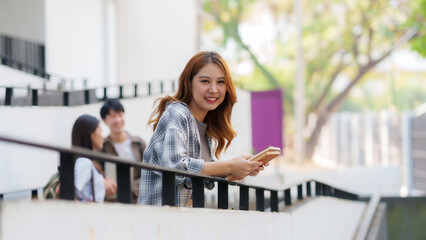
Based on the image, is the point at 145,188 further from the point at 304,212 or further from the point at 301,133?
the point at 301,133

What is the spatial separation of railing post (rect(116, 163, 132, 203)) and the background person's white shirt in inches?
97.1

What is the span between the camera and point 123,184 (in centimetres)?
285

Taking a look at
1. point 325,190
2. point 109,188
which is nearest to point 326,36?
point 325,190

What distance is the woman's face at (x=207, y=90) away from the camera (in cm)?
344

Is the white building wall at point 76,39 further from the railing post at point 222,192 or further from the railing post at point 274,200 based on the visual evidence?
the railing post at point 222,192

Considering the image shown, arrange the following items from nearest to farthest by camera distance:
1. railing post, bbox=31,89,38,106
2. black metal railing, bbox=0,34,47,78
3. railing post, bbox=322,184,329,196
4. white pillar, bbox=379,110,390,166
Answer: railing post, bbox=31,89,38,106 → railing post, bbox=322,184,329,196 → black metal railing, bbox=0,34,47,78 → white pillar, bbox=379,110,390,166

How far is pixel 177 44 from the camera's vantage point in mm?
17547

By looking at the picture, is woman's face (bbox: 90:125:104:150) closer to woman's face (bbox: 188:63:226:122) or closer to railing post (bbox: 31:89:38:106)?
woman's face (bbox: 188:63:226:122)

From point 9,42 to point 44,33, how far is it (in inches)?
30.9

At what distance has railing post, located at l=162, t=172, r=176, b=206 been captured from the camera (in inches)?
125

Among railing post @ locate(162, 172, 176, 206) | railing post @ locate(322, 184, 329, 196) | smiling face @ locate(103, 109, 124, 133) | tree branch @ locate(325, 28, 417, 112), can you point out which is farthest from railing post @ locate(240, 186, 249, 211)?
tree branch @ locate(325, 28, 417, 112)

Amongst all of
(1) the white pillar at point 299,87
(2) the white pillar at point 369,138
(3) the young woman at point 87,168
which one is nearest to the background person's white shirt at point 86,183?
(3) the young woman at point 87,168

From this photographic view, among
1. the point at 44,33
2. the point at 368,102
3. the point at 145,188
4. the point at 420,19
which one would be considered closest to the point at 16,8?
the point at 44,33

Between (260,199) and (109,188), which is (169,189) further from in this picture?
(109,188)
